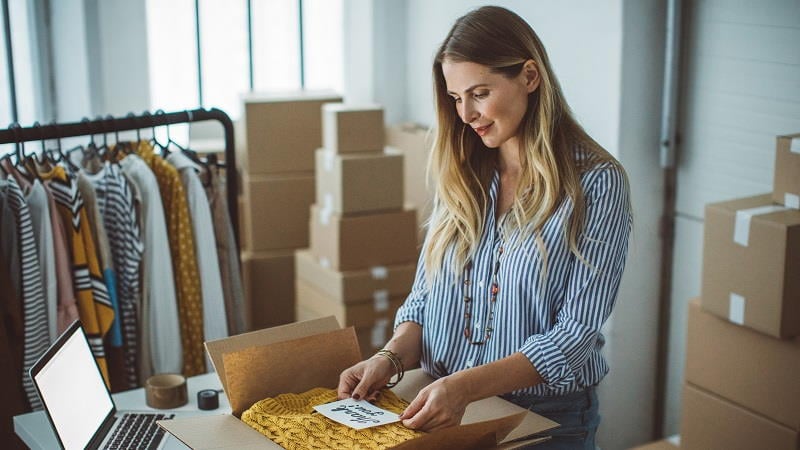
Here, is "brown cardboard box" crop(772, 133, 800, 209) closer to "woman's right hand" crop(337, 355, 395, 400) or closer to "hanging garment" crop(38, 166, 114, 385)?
"woman's right hand" crop(337, 355, 395, 400)

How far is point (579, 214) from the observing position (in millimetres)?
1627

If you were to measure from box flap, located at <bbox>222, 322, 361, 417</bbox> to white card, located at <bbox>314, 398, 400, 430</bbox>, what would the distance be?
0.09 metres

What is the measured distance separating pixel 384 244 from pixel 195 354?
3.21ft

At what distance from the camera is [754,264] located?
2463mm

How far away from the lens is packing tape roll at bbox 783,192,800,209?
2.46 m

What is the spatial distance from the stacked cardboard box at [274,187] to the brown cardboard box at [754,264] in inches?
69.1

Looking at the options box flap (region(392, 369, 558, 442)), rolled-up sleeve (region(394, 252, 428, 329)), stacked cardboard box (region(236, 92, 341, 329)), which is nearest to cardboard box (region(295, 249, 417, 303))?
stacked cardboard box (region(236, 92, 341, 329))

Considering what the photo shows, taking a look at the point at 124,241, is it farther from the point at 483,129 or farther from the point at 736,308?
the point at 736,308

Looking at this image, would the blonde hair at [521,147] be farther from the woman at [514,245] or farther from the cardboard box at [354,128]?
the cardboard box at [354,128]

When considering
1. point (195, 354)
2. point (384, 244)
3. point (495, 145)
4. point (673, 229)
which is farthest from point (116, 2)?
point (495, 145)

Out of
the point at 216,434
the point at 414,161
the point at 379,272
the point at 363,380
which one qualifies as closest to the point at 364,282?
the point at 379,272

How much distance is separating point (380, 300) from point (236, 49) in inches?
58.7

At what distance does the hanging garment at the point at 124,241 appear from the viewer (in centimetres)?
254

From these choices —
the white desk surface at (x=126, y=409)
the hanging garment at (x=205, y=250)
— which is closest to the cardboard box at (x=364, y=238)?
the hanging garment at (x=205, y=250)
